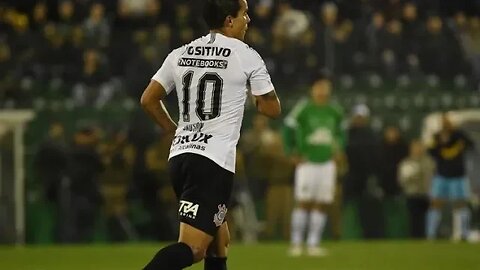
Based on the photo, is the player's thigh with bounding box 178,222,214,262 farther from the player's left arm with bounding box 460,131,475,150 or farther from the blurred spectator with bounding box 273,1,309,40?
the blurred spectator with bounding box 273,1,309,40

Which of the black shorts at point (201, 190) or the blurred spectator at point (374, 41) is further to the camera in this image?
A: the blurred spectator at point (374, 41)

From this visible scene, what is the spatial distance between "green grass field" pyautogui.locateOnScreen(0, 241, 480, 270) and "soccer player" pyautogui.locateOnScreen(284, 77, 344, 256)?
488 mm

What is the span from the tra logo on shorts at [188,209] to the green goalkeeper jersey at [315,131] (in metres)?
8.68

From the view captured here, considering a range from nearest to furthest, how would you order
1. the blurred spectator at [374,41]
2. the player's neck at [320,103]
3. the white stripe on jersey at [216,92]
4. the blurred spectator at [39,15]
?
the white stripe on jersey at [216,92]
the player's neck at [320,103]
the blurred spectator at [374,41]
the blurred spectator at [39,15]

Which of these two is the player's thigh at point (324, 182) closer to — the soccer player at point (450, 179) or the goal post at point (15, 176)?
the soccer player at point (450, 179)

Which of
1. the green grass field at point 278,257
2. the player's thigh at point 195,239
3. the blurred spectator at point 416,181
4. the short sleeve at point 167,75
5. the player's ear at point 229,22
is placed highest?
the player's ear at point 229,22

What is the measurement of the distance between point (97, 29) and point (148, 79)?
1638 mm

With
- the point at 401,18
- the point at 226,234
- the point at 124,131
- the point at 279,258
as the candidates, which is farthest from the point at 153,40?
the point at 226,234

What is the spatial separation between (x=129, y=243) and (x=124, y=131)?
1815 mm

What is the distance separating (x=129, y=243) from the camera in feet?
61.2

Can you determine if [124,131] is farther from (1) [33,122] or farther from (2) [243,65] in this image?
(2) [243,65]

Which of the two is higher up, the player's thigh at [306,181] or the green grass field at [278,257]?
the player's thigh at [306,181]

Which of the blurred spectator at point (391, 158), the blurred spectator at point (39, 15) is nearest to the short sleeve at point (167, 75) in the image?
the blurred spectator at point (391, 158)

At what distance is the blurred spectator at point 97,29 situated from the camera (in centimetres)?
1986
